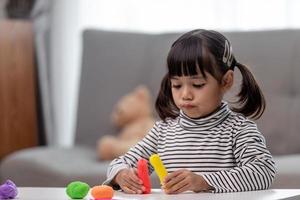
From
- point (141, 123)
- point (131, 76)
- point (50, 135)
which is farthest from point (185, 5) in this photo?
point (50, 135)

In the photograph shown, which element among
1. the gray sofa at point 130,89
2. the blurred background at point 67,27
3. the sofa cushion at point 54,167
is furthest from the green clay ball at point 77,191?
the blurred background at point 67,27

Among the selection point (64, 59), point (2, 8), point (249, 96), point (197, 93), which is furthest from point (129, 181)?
point (2, 8)

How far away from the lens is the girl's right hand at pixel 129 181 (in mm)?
1449

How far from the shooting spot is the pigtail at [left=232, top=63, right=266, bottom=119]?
1583mm

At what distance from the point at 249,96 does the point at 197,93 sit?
0.15 meters

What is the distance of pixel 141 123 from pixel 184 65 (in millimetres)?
1535

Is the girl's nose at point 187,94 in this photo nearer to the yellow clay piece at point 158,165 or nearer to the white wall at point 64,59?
the yellow clay piece at point 158,165

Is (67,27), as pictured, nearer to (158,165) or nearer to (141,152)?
(141,152)

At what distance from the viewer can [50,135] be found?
3.73 meters

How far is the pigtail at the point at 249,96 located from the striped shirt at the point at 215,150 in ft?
0.17

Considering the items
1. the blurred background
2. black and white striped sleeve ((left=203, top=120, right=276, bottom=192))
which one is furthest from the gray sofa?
black and white striped sleeve ((left=203, top=120, right=276, bottom=192))

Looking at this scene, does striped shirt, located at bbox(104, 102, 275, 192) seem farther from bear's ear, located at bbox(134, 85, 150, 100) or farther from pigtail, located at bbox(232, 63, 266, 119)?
bear's ear, located at bbox(134, 85, 150, 100)

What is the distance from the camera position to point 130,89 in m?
3.16

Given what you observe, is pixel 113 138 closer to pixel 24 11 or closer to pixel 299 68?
pixel 299 68
